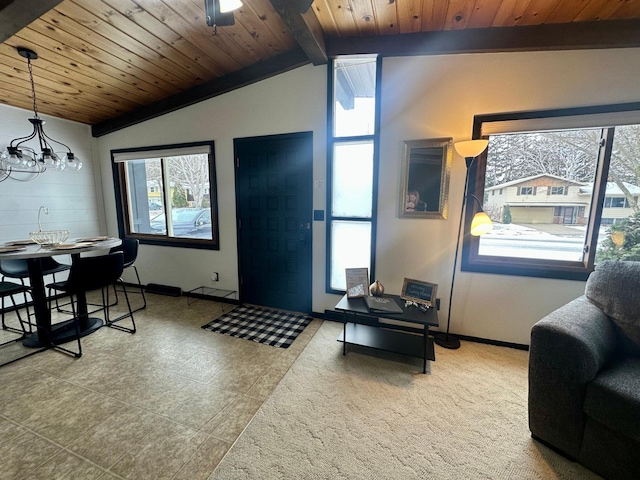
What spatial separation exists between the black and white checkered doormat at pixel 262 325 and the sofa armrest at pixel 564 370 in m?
1.84

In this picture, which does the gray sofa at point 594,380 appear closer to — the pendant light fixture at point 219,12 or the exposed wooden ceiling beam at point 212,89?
the pendant light fixture at point 219,12

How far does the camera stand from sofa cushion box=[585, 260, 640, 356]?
5.02 feet

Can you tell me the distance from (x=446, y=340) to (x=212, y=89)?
371cm

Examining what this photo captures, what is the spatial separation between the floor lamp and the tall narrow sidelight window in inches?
30.3

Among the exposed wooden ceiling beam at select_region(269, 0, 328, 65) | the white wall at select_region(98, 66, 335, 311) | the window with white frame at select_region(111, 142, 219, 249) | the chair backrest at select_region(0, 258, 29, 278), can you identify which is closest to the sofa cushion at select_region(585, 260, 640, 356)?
the white wall at select_region(98, 66, 335, 311)

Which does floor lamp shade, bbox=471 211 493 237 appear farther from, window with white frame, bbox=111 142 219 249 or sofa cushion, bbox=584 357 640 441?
window with white frame, bbox=111 142 219 249

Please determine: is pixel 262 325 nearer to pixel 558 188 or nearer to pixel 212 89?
pixel 212 89

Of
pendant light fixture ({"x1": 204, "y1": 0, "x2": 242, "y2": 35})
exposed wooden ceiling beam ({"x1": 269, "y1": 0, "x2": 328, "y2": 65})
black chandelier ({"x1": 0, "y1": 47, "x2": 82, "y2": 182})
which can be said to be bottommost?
black chandelier ({"x1": 0, "y1": 47, "x2": 82, "y2": 182})

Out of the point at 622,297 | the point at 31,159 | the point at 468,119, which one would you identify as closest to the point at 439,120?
the point at 468,119

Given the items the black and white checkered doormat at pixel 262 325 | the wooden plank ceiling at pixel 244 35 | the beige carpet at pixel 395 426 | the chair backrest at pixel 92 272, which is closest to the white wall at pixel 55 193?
the wooden plank ceiling at pixel 244 35

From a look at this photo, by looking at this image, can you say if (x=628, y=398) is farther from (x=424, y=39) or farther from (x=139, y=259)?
(x=139, y=259)

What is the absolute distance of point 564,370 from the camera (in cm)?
135

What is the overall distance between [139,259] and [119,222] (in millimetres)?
652

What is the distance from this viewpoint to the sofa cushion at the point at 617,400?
1169 millimetres
